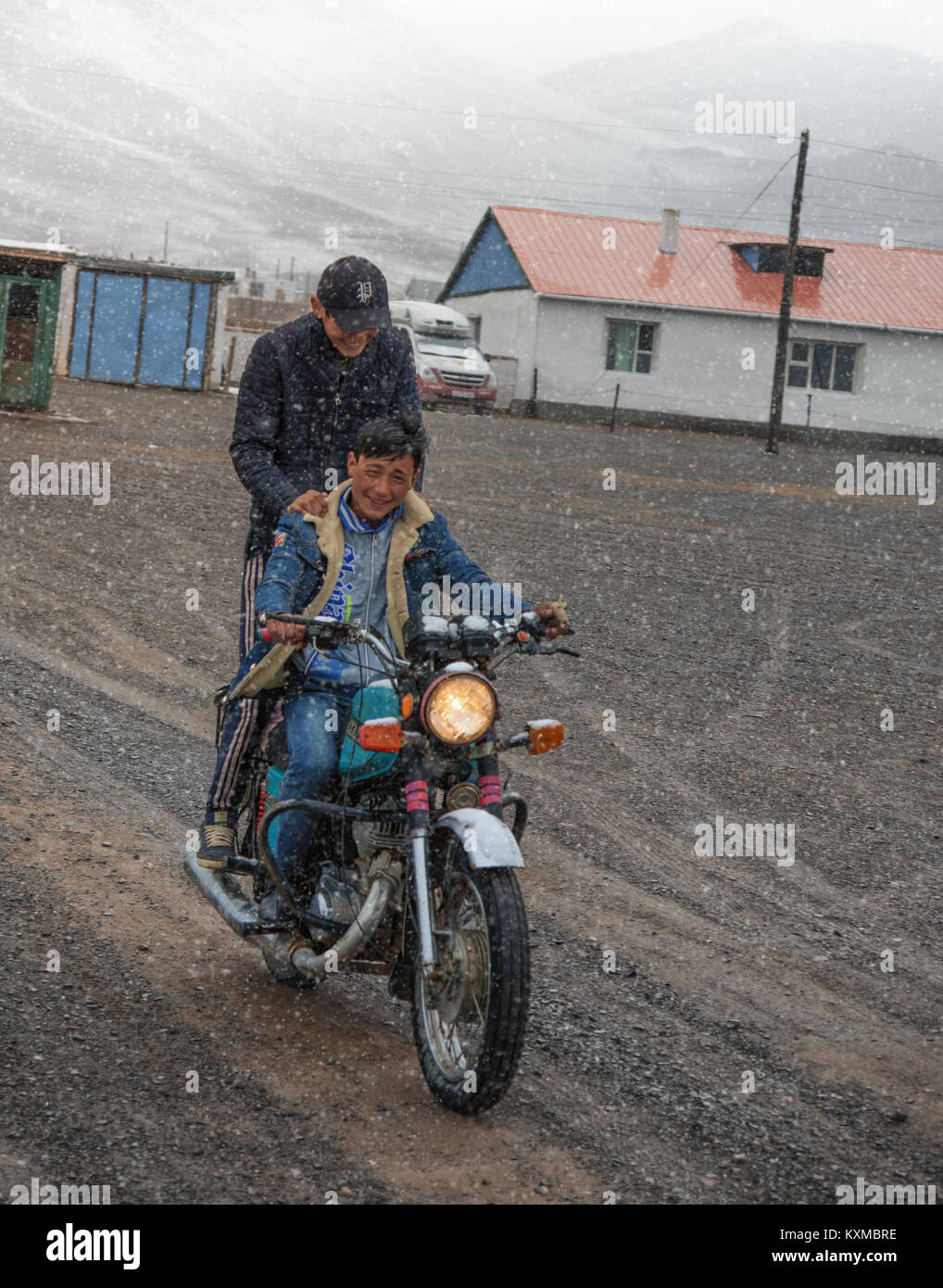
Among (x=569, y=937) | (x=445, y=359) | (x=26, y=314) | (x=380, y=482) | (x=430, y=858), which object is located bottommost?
(x=569, y=937)

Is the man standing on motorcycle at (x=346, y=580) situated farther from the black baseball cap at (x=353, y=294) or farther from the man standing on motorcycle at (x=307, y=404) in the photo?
the black baseball cap at (x=353, y=294)

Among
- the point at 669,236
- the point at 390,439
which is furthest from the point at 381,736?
the point at 669,236

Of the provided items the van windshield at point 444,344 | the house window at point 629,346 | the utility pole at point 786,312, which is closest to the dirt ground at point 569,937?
the utility pole at point 786,312

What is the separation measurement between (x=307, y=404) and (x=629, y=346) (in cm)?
3912

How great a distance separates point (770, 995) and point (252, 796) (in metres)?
1.76

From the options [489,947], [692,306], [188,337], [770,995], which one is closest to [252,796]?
[489,947]

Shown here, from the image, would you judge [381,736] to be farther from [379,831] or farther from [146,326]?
[146,326]

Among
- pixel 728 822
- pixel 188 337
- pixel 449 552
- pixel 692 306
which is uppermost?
pixel 692 306

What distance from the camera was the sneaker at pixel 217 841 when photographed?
459 cm

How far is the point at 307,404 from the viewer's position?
16.2 ft

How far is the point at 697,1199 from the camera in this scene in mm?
3451

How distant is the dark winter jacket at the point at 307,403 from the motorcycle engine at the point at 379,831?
117 centimetres

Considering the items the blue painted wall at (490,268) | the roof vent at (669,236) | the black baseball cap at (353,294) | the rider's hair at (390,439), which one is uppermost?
the roof vent at (669,236)
